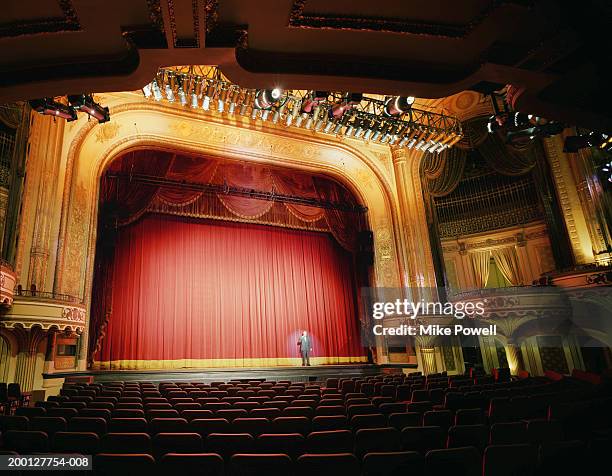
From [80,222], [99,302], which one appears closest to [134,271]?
[99,302]

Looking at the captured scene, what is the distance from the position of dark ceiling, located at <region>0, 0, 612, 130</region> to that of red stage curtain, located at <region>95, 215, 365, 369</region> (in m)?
10.0

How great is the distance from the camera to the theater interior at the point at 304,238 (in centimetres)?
260

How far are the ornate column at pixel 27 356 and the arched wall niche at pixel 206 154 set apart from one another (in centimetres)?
116

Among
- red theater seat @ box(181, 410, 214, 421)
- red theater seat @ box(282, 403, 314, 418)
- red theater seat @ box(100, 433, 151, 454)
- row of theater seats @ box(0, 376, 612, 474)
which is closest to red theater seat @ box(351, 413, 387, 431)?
row of theater seats @ box(0, 376, 612, 474)

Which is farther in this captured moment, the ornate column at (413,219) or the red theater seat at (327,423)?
the ornate column at (413,219)

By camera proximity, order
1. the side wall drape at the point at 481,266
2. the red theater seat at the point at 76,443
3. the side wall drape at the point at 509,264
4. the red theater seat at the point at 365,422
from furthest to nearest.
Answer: the side wall drape at the point at 481,266 < the side wall drape at the point at 509,264 < the red theater seat at the point at 365,422 < the red theater seat at the point at 76,443

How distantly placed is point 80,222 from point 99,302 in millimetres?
2927

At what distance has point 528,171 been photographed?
1227 centimetres

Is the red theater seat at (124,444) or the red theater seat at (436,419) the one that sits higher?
the red theater seat at (124,444)

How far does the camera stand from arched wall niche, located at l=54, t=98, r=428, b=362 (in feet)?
29.2

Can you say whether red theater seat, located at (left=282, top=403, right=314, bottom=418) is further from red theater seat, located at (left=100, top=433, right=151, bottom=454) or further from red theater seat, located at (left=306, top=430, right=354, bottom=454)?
red theater seat, located at (left=100, top=433, right=151, bottom=454)

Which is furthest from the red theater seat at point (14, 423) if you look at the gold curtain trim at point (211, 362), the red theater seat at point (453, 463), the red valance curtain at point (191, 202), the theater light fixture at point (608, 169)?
the theater light fixture at point (608, 169)

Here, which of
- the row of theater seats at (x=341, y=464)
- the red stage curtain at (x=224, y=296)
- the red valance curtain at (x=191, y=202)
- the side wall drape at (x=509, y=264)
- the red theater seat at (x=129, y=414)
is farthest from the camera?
the side wall drape at (x=509, y=264)

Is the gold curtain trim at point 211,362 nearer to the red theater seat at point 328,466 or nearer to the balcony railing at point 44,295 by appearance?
the balcony railing at point 44,295
